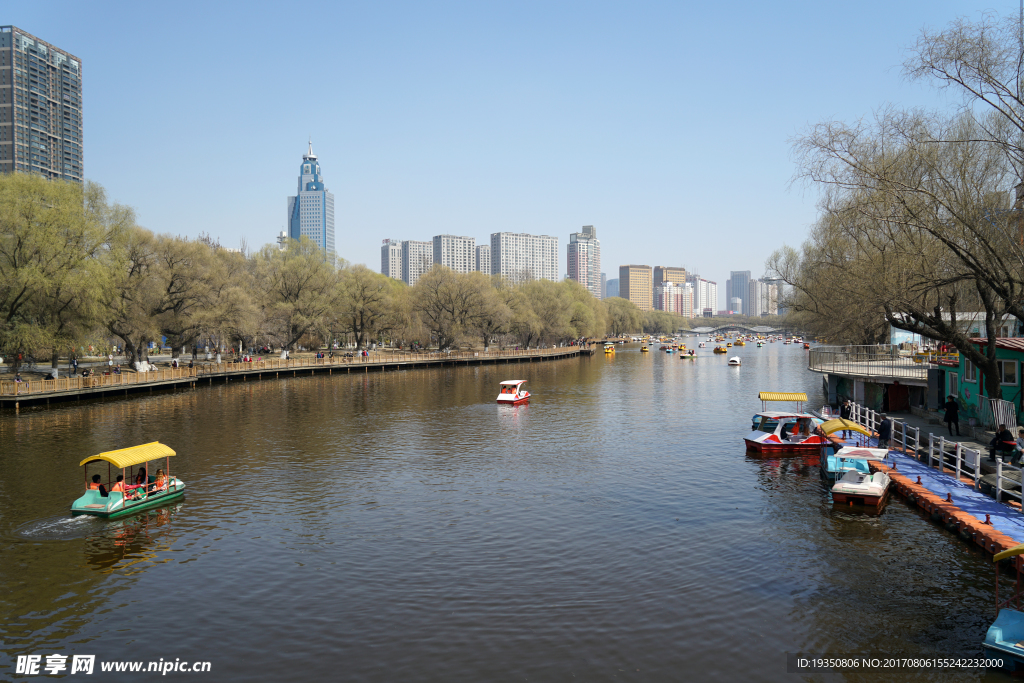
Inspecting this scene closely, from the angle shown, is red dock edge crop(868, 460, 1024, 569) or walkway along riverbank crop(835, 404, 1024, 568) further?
walkway along riverbank crop(835, 404, 1024, 568)

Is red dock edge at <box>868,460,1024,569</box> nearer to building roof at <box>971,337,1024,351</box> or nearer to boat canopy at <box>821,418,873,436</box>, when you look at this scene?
boat canopy at <box>821,418,873,436</box>

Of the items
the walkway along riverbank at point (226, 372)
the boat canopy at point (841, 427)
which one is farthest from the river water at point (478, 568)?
the walkway along riverbank at point (226, 372)

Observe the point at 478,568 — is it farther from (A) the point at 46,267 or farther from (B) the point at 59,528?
(A) the point at 46,267

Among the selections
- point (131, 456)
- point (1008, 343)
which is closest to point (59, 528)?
point (131, 456)

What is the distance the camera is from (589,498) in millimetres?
27875

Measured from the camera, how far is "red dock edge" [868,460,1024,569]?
18.7 meters

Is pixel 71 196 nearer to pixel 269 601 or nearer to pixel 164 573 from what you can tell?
pixel 164 573

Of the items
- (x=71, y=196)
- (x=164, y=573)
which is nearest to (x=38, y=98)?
(x=71, y=196)

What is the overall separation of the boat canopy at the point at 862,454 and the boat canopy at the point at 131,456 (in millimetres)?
28897

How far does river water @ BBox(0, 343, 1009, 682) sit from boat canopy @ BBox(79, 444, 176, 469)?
218 centimetres

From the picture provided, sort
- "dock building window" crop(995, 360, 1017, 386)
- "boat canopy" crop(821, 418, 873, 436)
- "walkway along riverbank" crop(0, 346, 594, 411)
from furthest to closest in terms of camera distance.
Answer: "walkway along riverbank" crop(0, 346, 594, 411), "dock building window" crop(995, 360, 1017, 386), "boat canopy" crop(821, 418, 873, 436)

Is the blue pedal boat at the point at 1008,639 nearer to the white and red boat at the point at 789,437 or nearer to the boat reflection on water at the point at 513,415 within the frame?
the white and red boat at the point at 789,437

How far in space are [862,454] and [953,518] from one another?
6.96 meters

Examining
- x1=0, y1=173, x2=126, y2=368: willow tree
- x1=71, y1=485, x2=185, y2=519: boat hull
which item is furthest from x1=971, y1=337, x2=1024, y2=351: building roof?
x1=0, y1=173, x2=126, y2=368: willow tree
